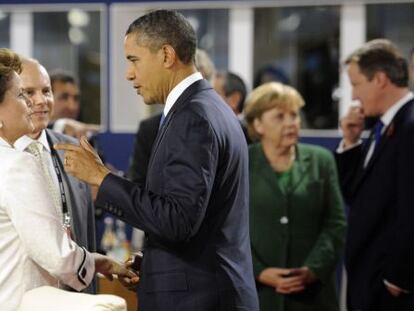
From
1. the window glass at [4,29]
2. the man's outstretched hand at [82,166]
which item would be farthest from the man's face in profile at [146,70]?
the window glass at [4,29]

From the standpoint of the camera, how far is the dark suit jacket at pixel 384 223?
11.1ft

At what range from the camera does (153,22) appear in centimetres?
256

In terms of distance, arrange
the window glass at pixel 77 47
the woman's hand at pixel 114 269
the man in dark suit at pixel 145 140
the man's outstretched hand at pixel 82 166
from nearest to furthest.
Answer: the man's outstretched hand at pixel 82 166 → the woman's hand at pixel 114 269 → the man in dark suit at pixel 145 140 → the window glass at pixel 77 47

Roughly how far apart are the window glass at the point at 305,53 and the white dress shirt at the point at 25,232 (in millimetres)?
2918

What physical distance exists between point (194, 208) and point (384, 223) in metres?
1.42

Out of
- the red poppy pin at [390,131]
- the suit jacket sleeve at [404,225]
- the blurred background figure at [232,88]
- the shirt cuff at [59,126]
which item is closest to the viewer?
the suit jacket sleeve at [404,225]

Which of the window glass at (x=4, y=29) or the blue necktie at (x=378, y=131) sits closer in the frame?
the blue necktie at (x=378, y=131)

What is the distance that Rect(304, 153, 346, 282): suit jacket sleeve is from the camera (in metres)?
3.91

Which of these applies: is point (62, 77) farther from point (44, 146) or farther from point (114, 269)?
point (114, 269)

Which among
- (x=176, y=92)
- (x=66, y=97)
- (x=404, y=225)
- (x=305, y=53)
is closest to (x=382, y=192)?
(x=404, y=225)

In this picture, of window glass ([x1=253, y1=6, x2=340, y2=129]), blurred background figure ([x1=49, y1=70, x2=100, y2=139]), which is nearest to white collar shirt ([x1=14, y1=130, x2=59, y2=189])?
blurred background figure ([x1=49, y1=70, x2=100, y2=139])

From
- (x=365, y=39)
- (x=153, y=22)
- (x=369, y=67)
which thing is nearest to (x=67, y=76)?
(x=365, y=39)

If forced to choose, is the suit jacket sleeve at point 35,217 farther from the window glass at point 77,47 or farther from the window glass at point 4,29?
the window glass at point 4,29

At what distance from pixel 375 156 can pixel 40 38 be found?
8.40ft
